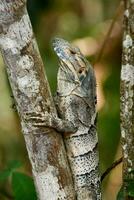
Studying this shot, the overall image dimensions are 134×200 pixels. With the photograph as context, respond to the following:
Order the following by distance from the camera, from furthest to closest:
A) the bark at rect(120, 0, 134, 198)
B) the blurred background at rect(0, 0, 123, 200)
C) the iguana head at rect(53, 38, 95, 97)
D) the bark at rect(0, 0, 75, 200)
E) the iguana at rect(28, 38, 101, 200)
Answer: the blurred background at rect(0, 0, 123, 200) < the iguana head at rect(53, 38, 95, 97) < the iguana at rect(28, 38, 101, 200) < the bark at rect(120, 0, 134, 198) < the bark at rect(0, 0, 75, 200)

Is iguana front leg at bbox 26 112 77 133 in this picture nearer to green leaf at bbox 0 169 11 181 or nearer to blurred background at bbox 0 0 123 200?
green leaf at bbox 0 169 11 181

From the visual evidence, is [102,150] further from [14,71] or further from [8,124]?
[14,71]

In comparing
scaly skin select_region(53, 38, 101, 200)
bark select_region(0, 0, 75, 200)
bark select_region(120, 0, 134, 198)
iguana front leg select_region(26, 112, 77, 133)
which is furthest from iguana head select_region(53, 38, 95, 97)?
bark select_region(0, 0, 75, 200)

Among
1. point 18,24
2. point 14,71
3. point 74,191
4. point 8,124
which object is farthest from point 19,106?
point 8,124

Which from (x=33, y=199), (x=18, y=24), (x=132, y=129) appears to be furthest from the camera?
(x=33, y=199)

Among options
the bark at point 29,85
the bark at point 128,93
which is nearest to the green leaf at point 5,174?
the bark at point 29,85

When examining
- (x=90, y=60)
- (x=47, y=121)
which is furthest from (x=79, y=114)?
(x=90, y=60)
